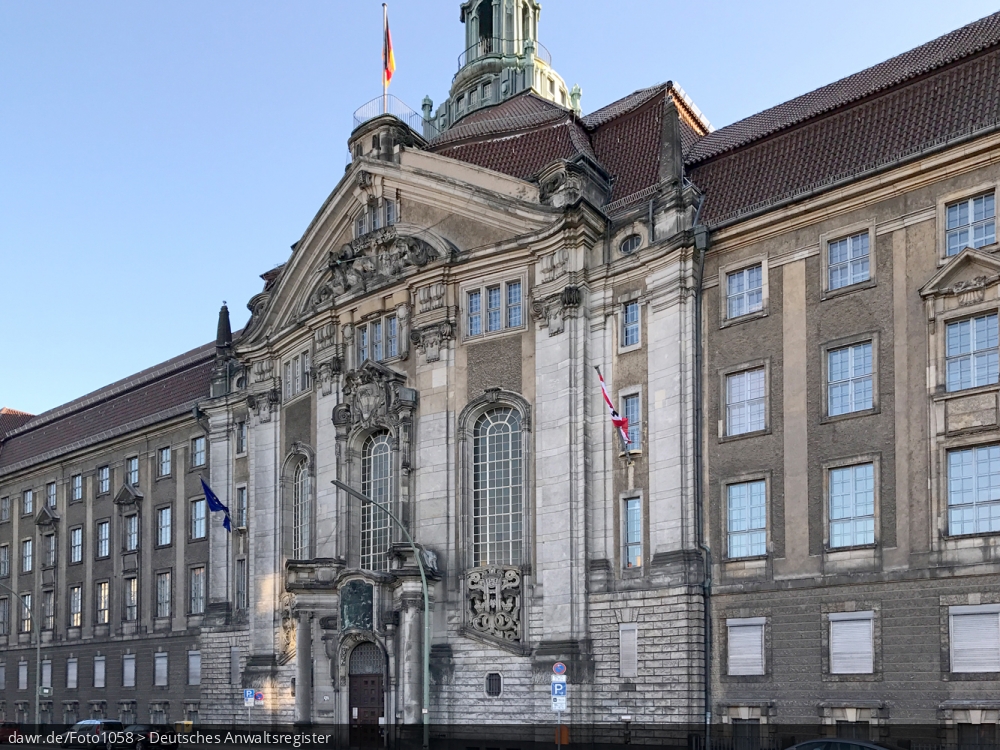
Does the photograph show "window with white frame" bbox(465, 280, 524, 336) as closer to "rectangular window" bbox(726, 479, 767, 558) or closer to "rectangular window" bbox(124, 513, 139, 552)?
"rectangular window" bbox(726, 479, 767, 558)

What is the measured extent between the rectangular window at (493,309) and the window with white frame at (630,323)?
16.0 ft

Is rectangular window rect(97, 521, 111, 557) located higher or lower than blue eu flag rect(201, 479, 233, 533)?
lower

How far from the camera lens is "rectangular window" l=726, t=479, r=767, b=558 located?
32219 millimetres

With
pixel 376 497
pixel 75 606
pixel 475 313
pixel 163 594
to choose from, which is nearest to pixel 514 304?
pixel 475 313

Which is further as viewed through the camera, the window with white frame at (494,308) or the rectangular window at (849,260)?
the window with white frame at (494,308)

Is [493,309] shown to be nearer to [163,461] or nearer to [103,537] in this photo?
[163,461]

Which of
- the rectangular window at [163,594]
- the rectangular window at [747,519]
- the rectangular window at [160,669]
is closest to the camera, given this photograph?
the rectangular window at [747,519]

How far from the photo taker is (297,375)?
158 feet

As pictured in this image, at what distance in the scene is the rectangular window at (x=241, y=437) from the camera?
168ft

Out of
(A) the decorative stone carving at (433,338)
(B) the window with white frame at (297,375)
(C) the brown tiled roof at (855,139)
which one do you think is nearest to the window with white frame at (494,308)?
(A) the decorative stone carving at (433,338)

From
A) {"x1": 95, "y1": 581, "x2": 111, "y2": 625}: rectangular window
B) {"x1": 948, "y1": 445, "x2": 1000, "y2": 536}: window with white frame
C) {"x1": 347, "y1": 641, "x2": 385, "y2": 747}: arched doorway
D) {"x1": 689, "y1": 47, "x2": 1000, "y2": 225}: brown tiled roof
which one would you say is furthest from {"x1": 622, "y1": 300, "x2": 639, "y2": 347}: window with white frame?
{"x1": 95, "y1": 581, "x2": 111, "y2": 625}: rectangular window

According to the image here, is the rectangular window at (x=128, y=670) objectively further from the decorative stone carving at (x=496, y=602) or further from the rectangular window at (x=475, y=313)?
the rectangular window at (x=475, y=313)

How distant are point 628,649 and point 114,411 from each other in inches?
1531

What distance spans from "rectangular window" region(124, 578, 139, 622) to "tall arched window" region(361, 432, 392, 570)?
19.7 metres
